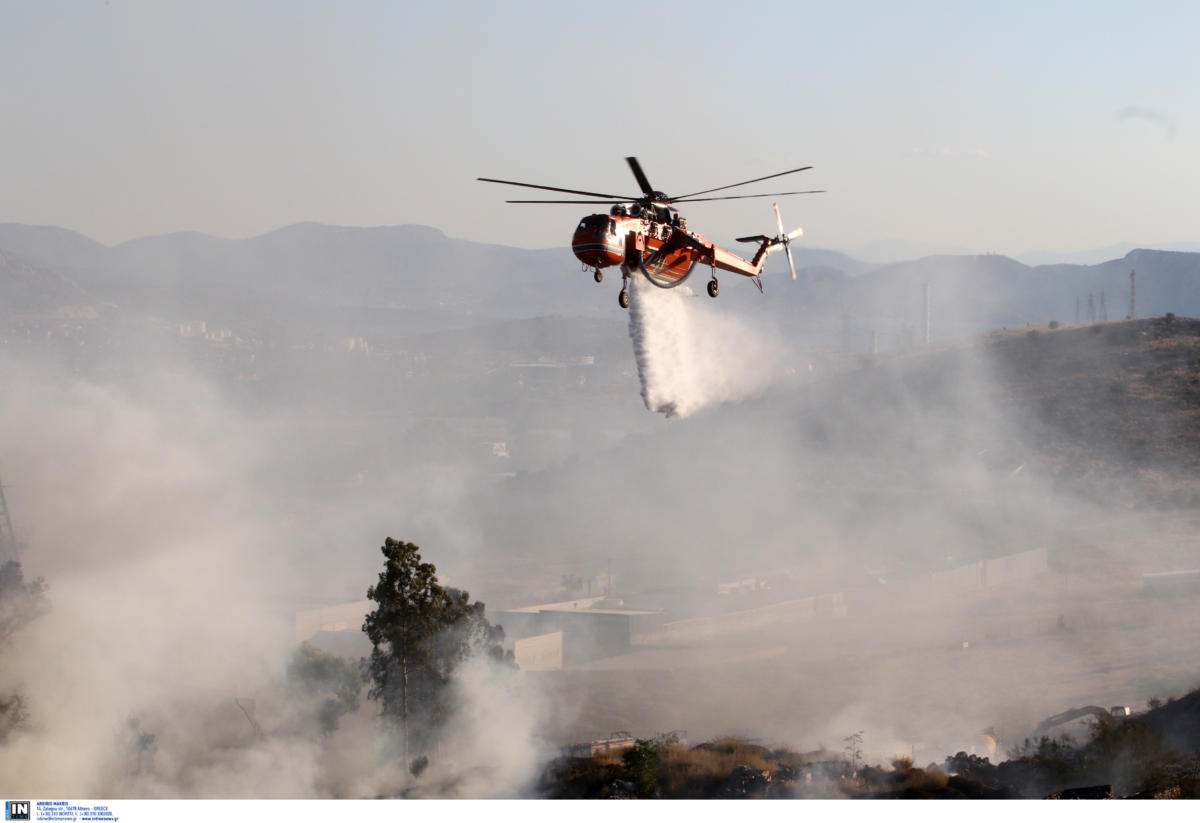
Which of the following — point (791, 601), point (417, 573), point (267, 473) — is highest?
point (267, 473)

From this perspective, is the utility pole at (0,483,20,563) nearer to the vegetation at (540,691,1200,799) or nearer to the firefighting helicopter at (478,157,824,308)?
the vegetation at (540,691,1200,799)

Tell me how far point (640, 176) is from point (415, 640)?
30758mm

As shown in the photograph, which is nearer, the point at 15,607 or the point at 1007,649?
the point at 15,607

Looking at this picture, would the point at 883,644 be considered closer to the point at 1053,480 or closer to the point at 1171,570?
the point at 1171,570

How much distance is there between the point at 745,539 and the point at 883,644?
4854 cm

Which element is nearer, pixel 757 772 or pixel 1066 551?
pixel 757 772

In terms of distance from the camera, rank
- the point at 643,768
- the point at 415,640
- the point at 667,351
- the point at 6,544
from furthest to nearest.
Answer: the point at 6,544 < the point at 415,640 < the point at 643,768 < the point at 667,351

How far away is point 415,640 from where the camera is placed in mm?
Result: 57562

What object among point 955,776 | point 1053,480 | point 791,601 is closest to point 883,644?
point 791,601

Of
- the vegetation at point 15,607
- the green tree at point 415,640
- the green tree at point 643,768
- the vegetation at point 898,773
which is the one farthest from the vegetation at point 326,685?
the green tree at point 643,768

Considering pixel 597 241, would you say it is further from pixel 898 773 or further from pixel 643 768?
pixel 898 773

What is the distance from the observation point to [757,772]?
51688 mm

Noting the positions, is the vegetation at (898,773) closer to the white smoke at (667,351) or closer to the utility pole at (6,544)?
the white smoke at (667,351)

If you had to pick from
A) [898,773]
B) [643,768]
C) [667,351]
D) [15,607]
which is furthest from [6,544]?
[898,773]
